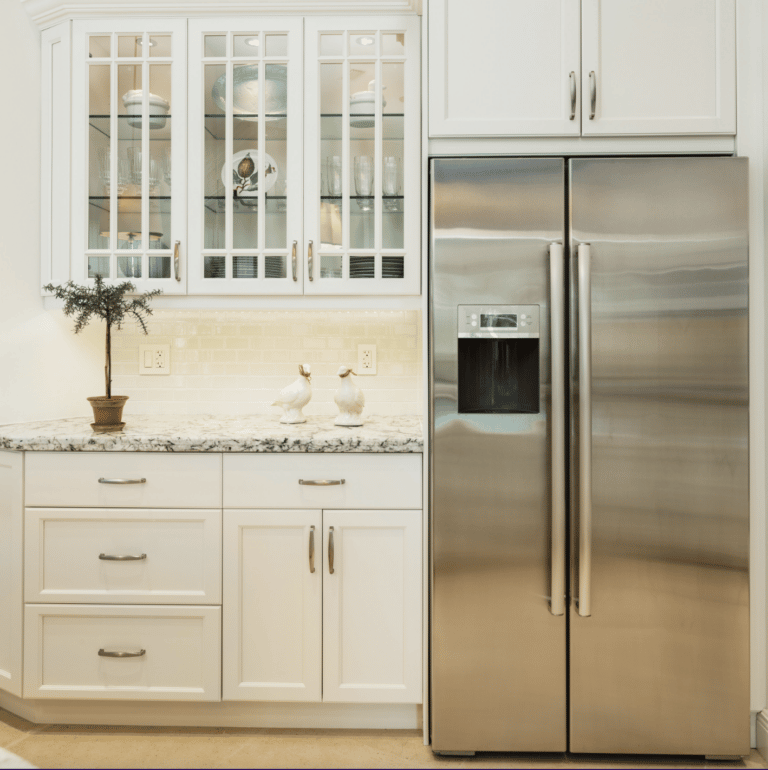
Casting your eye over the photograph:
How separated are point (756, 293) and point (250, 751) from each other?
205 cm

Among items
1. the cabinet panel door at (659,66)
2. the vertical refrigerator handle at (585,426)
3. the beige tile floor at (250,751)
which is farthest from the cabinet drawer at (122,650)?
the cabinet panel door at (659,66)

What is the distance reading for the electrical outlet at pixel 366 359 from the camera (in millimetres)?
2398

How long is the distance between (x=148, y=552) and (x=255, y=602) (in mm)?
366

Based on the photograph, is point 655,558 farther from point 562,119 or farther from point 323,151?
point 323,151

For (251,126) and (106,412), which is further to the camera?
(251,126)

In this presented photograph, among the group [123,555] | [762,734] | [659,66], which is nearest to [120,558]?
[123,555]

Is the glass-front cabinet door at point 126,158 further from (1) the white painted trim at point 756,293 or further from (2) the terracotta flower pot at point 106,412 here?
(1) the white painted trim at point 756,293

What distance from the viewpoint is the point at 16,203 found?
2.11 metres

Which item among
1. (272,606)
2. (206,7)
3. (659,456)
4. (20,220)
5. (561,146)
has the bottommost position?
(272,606)

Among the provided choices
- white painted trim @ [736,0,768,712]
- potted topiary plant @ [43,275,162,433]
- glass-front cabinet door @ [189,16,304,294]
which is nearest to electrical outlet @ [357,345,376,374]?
glass-front cabinet door @ [189,16,304,294]

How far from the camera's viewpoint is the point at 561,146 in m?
1.73

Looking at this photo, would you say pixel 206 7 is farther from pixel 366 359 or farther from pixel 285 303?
pixel 366 359

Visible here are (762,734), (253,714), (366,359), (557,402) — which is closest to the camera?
(557,402)

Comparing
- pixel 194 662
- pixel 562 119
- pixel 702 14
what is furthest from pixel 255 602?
pixel 702 14
